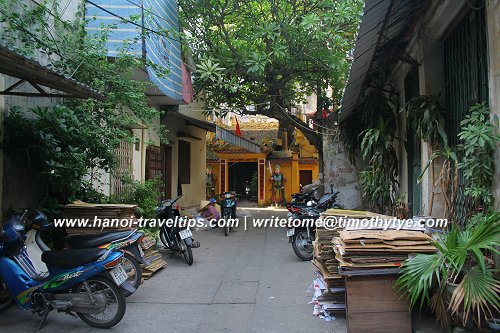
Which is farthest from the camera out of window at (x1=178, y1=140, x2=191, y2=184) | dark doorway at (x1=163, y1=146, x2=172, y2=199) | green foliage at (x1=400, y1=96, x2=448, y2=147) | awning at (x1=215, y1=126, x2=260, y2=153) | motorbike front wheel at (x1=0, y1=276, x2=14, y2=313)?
window at (x1=178, y1=140, x2=191, y2=184)

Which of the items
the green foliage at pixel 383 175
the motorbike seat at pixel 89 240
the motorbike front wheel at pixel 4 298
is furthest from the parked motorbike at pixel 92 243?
the green foliage at pixel 383 175

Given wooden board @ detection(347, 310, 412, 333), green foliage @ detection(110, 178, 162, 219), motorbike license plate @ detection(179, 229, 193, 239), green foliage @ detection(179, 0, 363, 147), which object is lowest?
wooden board @ detection(347, 310, 412, 333)

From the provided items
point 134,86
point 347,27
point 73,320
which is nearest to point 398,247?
point 73,320

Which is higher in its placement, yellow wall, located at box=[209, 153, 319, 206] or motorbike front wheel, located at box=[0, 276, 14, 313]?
Result: yellow wall, located at box=[209, 153, 319, 206]

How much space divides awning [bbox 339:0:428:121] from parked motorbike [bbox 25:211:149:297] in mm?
3493

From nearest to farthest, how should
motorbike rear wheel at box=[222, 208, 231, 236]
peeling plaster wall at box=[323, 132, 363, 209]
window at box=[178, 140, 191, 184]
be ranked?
1. motorbike rear wheel at box=[222, 208, 231, 236]
2. peeling plaster wall at box=[323, 132, 363, 209]
3. window at box=[178, 140, 191, 184]

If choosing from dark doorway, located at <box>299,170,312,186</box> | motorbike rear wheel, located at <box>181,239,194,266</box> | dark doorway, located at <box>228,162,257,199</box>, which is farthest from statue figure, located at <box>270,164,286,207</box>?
motorbike rear wheel, located at <box>181,239,194,266</box>

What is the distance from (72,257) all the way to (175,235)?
3053 mm

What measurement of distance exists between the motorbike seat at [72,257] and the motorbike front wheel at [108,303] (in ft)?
0.66

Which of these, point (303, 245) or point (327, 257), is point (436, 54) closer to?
point (327, 257)

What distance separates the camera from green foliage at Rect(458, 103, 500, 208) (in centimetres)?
365

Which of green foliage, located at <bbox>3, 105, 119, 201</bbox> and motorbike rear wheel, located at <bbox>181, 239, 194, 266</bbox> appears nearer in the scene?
green foliage, located at <bbox>3, 105, 119, 201</bbox>

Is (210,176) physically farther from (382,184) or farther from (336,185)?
(382,184)

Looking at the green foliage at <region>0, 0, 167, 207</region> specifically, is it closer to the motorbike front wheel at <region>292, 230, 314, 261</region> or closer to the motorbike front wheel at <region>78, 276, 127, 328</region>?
the motorbike front wheel at <region>78, 276, 127, 328</region>
